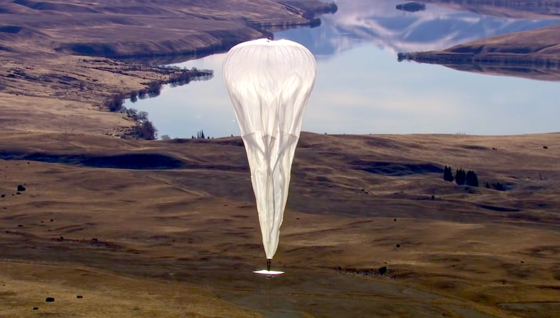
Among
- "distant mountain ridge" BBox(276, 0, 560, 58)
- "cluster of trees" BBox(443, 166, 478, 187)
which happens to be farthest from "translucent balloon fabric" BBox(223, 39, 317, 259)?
"distant mountain ridge" BBox(276, 0, 560, 58)

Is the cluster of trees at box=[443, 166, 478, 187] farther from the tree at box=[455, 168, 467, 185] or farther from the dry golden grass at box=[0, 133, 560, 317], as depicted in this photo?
the dry golden grass at box=[0, 133, 560, 317]

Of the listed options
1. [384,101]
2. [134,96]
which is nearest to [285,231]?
[384,101]

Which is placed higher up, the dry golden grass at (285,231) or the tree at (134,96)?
the tree at (134,96)

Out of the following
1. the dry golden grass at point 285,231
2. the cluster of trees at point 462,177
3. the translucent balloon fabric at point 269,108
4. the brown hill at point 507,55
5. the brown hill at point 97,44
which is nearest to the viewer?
the translucent balloon fabric at point 269,108

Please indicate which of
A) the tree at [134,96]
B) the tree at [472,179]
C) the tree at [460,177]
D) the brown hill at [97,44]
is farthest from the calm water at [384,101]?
the tree at [460,177]

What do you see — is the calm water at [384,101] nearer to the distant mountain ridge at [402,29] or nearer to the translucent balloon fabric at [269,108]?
the distant mountain ridge at [402,29]

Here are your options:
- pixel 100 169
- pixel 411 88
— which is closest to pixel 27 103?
pixel 100 169
